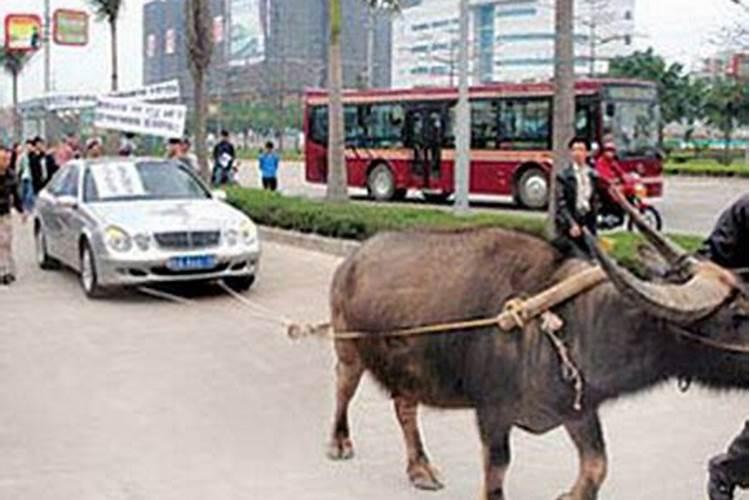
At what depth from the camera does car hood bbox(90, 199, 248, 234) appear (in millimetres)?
11617

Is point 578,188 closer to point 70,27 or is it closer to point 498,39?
point 70,27

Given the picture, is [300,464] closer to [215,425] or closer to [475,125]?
[215,425]

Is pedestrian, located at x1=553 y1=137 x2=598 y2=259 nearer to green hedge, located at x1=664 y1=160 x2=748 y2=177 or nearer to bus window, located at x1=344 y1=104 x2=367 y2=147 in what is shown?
bus window, located at x1=344 y1=104 x2=367 y2=147

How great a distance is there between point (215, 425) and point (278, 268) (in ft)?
24.0

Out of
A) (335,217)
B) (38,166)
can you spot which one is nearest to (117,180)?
(335,217)

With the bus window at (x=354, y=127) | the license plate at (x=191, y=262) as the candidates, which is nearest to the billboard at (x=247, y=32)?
the bus window at (x=354, y=127)

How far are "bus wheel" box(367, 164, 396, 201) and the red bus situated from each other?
0.08ft

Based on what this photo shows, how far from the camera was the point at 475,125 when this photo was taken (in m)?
25.1

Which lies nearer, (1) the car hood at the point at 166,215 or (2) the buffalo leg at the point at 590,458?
(2) the buffalo leg at the point at 590,458

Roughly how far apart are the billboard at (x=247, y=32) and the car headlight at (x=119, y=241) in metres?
49.8

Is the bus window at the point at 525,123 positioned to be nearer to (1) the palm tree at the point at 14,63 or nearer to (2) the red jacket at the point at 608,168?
(2) the red jacket at the point at 608,168

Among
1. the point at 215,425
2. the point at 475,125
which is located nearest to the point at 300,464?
the point at 215,425

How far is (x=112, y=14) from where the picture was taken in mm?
36219

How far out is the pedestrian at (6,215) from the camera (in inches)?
498
